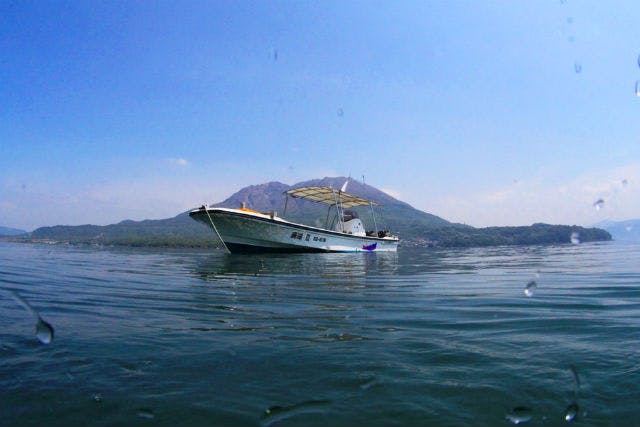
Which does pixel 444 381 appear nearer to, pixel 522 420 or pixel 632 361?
pixel 522 420

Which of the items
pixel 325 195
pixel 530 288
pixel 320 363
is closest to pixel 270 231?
pixel 325 195

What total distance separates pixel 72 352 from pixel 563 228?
13364 centimetres

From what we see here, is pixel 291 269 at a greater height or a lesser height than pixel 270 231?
lesser

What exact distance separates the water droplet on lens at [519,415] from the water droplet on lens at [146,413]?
2364 mm

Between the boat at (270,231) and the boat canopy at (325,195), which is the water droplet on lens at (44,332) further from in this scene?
the boat canopy at (325,195)

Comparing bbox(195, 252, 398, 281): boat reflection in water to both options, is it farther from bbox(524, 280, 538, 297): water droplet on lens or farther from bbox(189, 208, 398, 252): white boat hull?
bbox(189, 208, 398, 252): white boat hull

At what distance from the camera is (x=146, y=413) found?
8.52 feet

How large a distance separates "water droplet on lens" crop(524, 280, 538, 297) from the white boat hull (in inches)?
825

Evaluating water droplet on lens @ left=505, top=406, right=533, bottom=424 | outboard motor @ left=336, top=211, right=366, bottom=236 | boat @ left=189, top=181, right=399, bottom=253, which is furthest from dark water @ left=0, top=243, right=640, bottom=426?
outboard motor @ left=336, top=211, right=366, bottom=236

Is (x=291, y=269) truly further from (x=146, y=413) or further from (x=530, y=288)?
(x=146, y=413)

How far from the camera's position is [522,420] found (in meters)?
2.61

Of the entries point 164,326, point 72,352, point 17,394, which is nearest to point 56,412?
point 17,394

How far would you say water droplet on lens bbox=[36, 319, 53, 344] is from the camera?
4.40 metres

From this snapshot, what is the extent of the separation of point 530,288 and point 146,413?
9.42 meters
